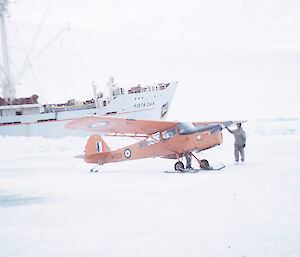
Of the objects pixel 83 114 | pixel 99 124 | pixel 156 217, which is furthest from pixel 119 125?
pixel 83 114

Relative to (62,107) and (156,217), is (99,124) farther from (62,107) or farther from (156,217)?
(62,107)

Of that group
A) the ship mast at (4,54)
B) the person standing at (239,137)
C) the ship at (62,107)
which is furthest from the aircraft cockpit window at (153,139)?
the ship mast at (4,54)

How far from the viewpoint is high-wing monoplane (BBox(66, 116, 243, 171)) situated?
24.7 ft

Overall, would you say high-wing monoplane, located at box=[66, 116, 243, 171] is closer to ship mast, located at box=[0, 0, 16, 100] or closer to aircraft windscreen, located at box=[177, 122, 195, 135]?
aircraft windscreen, located at box=[177, 122, 195, 135]

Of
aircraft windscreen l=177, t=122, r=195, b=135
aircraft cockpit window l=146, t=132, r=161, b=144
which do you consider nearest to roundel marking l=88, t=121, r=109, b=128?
aircraft cockpit window l=146, t=132, r=161, b=144

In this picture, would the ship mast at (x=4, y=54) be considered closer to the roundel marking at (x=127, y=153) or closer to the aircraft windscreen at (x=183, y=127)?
the roundel marking at (x=127, y=153)

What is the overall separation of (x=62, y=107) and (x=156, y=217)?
25979 mm

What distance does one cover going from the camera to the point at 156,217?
383 centimetres

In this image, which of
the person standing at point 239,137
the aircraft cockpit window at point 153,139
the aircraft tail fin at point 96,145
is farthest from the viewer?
the aircraft tail fin at point 96,145

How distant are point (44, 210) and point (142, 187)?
2.19 m

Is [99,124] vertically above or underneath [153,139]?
above

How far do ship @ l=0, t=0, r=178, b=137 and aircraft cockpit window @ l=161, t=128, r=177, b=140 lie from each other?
19.4 meters

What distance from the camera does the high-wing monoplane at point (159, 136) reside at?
7.52m

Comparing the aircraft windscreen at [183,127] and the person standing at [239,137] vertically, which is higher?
the aircraft windscreen at [183,127]
